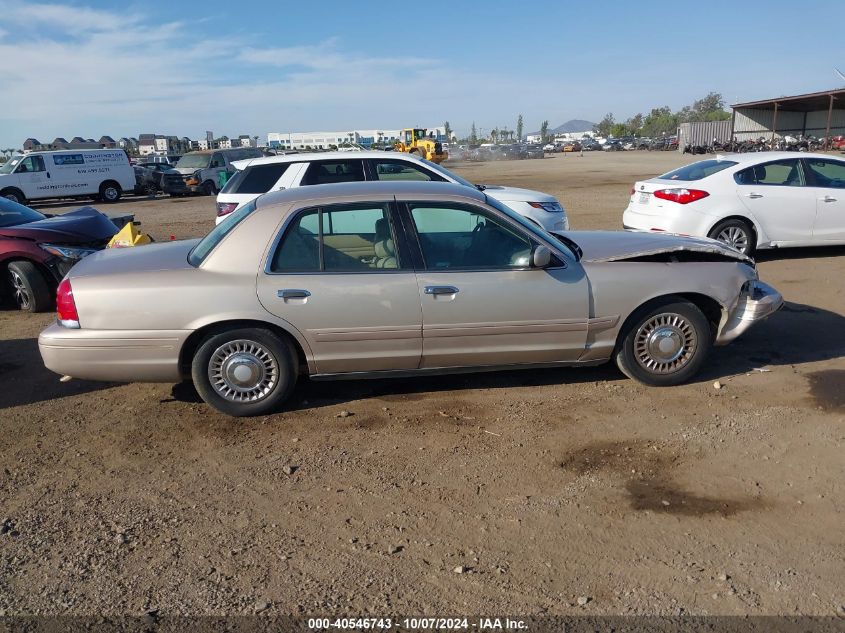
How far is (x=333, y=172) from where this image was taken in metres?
8.93

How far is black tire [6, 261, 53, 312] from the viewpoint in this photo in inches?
322

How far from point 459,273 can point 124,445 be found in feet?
8.30

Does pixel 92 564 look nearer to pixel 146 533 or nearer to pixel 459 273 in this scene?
pixel 146 533

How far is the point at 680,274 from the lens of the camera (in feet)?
16.8

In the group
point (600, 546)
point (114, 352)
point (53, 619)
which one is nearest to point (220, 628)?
point (53, 619)

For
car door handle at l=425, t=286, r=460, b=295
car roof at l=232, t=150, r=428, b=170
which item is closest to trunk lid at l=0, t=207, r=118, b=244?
car roof at l=232, t=150, r=428, b=170

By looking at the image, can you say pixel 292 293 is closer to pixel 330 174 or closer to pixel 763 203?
pixel 330 174

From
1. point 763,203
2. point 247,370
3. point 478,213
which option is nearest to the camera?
point 247,370

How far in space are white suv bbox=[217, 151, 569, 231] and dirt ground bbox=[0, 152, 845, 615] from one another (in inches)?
149

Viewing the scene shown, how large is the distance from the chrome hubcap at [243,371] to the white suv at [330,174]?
441 cm

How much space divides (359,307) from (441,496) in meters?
1.51

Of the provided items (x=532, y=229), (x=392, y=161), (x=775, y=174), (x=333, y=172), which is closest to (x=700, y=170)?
(x=775, y=174)

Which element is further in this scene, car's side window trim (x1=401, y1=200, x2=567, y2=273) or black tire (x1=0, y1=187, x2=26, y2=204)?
black tire (x1=0, y1=187, x2=26, y2=204)

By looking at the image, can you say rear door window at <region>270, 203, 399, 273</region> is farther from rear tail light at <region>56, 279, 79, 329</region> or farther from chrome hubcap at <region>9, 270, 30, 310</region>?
chrome hubcap at <region>9, 270, 30, 310</region>
